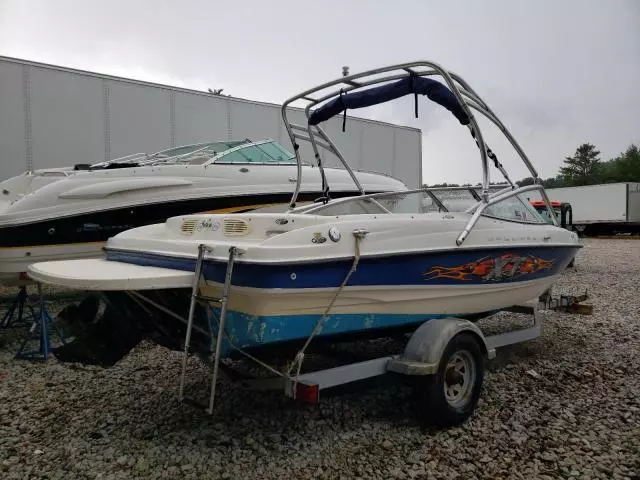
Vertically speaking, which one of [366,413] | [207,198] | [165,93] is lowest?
[366,413]

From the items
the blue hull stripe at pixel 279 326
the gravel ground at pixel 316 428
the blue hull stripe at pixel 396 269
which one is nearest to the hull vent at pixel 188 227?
the blue hull stripe at pixel 396 269

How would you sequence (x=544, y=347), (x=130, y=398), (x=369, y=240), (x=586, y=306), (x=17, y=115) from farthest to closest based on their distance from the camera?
(x=17, y=115)
(x=586, y=306)
(x=544, y=347)
(x=130, y=398)
(x=369, y=240)

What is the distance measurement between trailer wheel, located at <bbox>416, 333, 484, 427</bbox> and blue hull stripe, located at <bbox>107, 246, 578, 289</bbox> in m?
0.46

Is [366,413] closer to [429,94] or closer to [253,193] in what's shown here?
[429,94]

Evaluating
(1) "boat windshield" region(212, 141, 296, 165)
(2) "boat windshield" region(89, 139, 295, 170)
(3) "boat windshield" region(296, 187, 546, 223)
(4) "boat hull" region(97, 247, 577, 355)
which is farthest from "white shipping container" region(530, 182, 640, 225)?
(4) "boat hull" region(97, 247, 577, 355)

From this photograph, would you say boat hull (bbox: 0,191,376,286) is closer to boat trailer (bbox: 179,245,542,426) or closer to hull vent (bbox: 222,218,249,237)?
hull vent (bbox: 222,218,249,237)

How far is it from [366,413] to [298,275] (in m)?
1.28

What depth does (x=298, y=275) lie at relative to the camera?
9.29ft

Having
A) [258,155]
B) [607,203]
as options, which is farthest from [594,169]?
[258,155]

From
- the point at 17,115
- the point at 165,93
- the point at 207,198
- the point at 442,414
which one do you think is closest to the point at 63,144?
the point at 17,115

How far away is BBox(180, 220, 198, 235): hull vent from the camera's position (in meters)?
3.47

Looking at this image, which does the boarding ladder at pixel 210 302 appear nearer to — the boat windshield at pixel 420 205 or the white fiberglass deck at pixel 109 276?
the white fiberglass deck at pixel 109 276

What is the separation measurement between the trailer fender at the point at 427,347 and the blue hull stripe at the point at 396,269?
29cm

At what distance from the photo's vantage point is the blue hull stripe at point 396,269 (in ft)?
9.08
